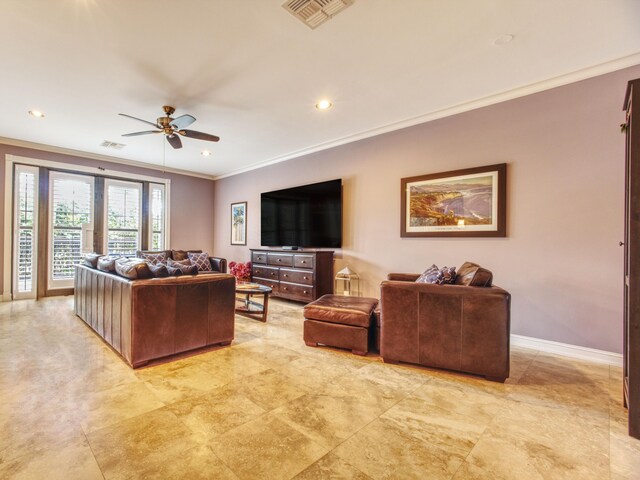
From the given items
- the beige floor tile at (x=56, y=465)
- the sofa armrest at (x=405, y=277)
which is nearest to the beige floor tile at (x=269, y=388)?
the beige floor tile at (x=56, y=465)

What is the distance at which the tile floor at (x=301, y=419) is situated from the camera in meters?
1.42

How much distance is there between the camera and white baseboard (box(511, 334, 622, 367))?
2691mm

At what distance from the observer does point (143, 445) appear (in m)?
1.54

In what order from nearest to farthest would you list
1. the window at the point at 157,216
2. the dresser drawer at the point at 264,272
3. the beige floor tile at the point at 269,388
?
1. the beige floor tile at the point at 269,388
2. the dresser drawer at the point at 264,272
3. the window at the point at 157,216

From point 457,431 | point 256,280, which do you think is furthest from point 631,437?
point 256,280

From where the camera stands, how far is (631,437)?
1.66 metres

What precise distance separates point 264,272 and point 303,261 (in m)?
1.09

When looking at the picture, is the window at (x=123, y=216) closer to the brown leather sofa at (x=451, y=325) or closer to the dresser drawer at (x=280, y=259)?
the dresser drawer at (x=280, y=259)

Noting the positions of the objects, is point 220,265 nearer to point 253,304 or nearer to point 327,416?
point 253,304

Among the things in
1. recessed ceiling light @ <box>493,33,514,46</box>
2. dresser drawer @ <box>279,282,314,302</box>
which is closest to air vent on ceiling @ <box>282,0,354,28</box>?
recessed ceiling light @ <box>493,33,514,46</box>

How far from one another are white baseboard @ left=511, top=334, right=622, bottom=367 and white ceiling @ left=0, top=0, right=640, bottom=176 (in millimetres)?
2586

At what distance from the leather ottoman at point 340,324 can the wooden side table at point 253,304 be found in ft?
3.21

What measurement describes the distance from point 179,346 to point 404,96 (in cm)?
349

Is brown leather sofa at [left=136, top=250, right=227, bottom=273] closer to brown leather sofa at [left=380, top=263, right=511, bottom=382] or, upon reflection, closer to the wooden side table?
the wooden side table
